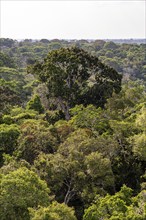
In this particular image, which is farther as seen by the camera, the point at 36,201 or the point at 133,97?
the point at 133,97

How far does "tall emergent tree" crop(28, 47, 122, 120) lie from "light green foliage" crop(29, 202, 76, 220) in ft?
62.4

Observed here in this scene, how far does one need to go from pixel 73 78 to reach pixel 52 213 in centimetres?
2201

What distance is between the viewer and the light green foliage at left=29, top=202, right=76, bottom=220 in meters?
15.6

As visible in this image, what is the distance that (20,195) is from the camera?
17172mm

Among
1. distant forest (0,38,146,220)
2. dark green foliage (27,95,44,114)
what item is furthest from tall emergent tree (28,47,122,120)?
dark green foliage (27,95,44,114)

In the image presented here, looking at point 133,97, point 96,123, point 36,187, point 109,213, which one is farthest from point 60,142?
point 133,97

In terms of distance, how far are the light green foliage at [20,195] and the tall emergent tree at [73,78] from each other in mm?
17444

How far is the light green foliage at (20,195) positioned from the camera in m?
16.8

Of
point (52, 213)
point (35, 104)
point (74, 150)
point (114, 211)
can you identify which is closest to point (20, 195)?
point (52, 213)

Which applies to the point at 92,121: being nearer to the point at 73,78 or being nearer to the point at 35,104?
the point at 73,78

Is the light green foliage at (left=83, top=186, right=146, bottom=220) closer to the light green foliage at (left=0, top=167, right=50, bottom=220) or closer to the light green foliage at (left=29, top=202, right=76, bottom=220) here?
the light green foliage at (left=29, top=202, right=76, bottom=220)

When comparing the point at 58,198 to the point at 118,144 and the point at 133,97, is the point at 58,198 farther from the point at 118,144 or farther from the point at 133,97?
the point at 133,97

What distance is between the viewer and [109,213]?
55.4 feet

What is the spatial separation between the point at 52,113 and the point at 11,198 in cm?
1918
